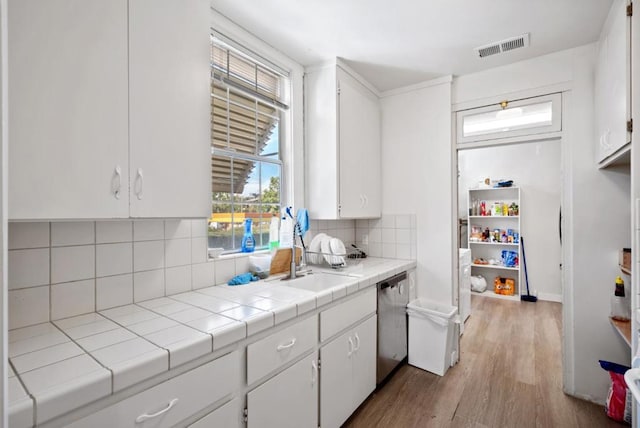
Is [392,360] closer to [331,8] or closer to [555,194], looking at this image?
[331,8]

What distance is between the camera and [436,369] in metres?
2.47

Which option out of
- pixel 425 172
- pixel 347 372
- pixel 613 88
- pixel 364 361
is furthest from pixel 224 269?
pixel 613 88

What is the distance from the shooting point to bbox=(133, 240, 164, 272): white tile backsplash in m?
1.48

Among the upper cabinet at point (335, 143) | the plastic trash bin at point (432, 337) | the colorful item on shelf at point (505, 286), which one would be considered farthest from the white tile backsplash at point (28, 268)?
the colorful item on shelf at point (505, 286)

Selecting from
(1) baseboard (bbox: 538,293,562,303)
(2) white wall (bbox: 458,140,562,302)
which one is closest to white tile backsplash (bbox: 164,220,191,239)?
(2) white wall (bbox: 458,140,562,302)

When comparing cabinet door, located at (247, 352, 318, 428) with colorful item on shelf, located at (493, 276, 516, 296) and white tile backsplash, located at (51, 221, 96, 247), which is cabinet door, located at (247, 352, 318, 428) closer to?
white tile backsplash, located at (51, 221, 96, 247)

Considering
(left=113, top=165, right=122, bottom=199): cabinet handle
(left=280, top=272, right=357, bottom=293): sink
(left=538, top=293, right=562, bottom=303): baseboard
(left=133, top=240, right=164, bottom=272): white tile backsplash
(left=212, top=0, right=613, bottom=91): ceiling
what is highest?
(left=212, top=0, right=613, bottom=91): ceiling

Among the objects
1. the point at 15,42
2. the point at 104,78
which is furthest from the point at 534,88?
the point at 15,42

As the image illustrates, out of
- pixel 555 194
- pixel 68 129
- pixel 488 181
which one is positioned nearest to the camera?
pixel 68 129

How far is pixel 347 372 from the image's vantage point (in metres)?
1.86

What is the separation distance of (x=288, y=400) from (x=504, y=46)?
8.51 ft

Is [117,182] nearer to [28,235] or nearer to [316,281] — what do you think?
[28,235]

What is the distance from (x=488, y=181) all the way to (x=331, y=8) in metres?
4.13

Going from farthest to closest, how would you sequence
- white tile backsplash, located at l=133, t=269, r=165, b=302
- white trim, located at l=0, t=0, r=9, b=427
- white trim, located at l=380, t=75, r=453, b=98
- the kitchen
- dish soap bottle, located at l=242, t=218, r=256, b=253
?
white trim, located at l=380, t=75, r=453, b=98, dish soap bottle, located at l=242, t=218, r=256, b=253, white tile backsplash, located at l=133, t=269, r=165, b=302, the kitchen, white trim, located at l=0, t=0, r=9, b=427
